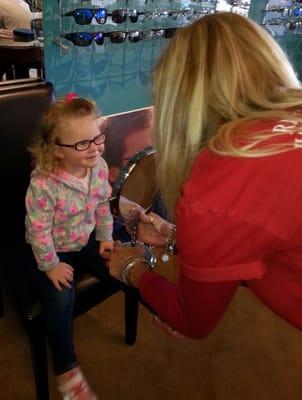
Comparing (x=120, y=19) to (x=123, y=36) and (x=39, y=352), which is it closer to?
(x=123, y=36)

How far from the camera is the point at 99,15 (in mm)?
1731

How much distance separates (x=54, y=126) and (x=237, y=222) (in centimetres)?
56

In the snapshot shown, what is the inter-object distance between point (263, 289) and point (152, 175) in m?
0.48

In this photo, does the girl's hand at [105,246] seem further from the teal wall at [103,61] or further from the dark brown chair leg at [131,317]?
the teal wall at [103,61]

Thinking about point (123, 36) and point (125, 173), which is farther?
point (123, 36)

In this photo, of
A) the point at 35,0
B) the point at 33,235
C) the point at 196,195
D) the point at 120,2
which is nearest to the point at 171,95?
the point at 196,195

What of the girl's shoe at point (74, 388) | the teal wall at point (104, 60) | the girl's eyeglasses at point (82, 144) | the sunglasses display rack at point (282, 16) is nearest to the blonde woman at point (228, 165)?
the girl's eyeglasses at point (82, 144)

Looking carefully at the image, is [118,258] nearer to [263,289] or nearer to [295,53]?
[263,289]

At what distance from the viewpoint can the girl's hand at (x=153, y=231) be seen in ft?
3.52

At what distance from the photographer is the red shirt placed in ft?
1.76

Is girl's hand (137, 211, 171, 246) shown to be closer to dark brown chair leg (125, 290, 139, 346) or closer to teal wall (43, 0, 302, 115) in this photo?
dark brown chair leg (125, 290, 139, 346)

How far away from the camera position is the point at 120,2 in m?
1.83

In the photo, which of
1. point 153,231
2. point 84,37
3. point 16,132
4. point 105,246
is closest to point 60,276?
point 105,246

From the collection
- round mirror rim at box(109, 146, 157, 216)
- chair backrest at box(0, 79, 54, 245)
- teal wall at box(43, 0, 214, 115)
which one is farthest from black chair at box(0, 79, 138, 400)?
teal wall at box(43, 0, 214, 115)
